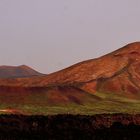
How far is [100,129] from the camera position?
2559cm

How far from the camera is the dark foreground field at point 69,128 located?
2394 cm

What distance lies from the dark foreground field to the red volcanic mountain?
55051 millimetres

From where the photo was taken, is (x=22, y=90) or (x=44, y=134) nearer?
(x=44, y=134)

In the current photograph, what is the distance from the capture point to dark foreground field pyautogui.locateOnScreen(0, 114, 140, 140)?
78.5 feet

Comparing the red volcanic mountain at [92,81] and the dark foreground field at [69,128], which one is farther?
the red volcanic mountain at [92,81]

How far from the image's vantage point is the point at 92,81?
110 meters

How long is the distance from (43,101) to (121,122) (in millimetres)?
57613

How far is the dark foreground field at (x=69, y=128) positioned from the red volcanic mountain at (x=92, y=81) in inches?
2167

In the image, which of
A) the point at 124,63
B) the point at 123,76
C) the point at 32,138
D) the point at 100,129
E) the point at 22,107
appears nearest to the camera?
the point at 32,138

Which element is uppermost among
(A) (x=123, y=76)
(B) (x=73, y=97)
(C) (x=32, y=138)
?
(A) (x=123, y=76)

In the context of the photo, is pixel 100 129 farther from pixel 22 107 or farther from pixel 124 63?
pixel 124 63

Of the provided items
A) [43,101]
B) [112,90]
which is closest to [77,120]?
[43,101]

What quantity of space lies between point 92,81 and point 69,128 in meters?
84.1

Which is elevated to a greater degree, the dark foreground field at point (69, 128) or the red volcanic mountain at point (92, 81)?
the red volcanic mountain at point (92, 81)
